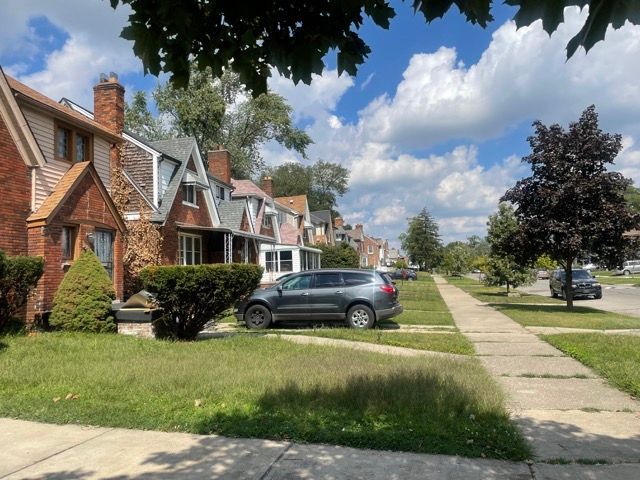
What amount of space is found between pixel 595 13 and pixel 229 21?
5.96 feet

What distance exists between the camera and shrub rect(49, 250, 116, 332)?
39.1 ft

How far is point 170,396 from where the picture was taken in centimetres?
632

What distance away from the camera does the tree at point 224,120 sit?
44.0 m

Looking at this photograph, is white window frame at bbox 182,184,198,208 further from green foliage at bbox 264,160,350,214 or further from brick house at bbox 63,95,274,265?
green foliage at bbox 264,160,350,214

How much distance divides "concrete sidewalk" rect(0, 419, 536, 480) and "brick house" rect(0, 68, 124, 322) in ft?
29.0

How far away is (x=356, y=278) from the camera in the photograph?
1491 cm

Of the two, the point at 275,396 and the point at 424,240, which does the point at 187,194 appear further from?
the point at 424,240

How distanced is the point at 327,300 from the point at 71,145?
27.9 feet

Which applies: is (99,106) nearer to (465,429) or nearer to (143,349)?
(143,349)

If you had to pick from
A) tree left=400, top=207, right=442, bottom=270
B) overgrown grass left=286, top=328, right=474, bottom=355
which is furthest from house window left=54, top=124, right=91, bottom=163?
tree left=400, top=207, right=442, bottom=270

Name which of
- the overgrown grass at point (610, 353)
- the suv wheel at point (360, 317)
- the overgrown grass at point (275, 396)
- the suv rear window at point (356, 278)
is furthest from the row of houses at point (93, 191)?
the overgrown grass at point (610, 353)

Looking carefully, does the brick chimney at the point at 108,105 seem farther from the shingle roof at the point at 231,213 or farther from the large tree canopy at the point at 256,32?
the large tree canopy at the point at 256,32

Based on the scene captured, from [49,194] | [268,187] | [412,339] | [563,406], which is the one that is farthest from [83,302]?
[268,187]

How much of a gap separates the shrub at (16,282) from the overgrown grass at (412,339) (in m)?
5.87
